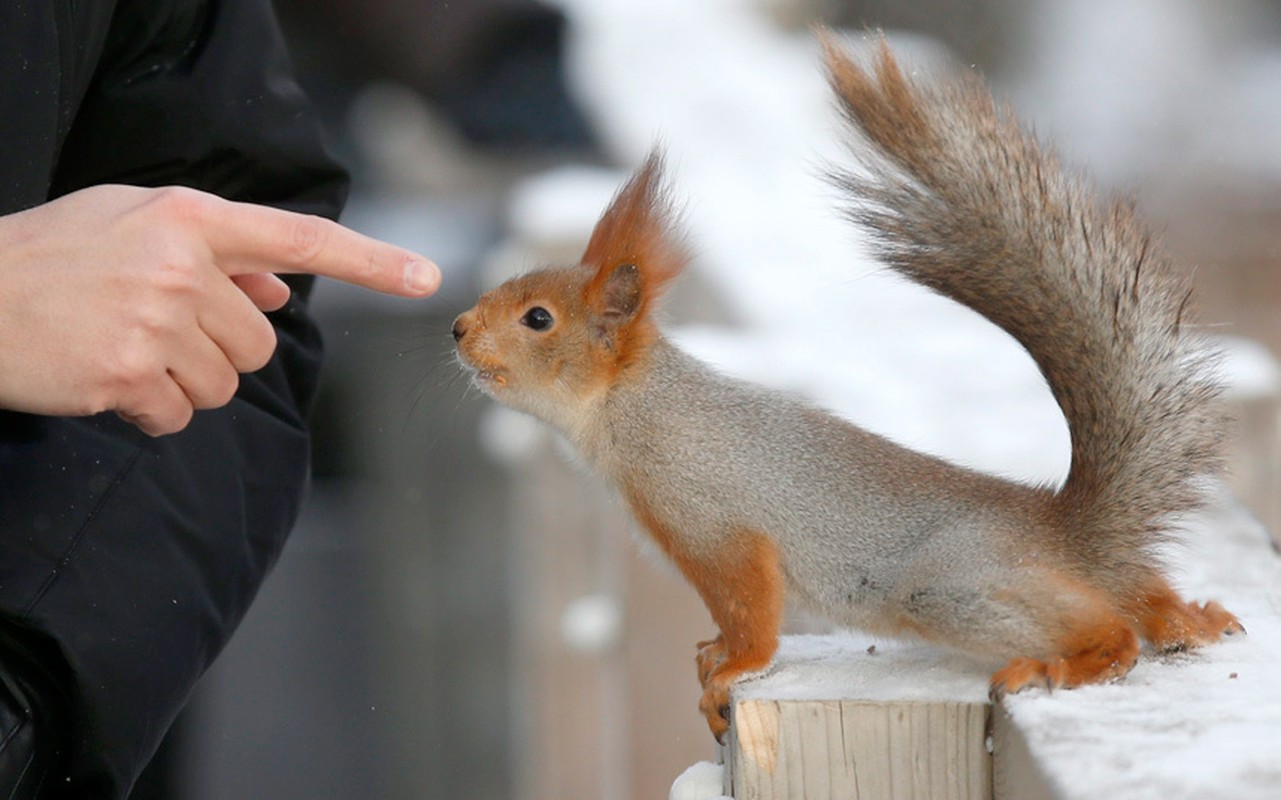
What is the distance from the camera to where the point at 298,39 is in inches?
129

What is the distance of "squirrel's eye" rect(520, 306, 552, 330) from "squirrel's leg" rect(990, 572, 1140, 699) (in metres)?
0.43

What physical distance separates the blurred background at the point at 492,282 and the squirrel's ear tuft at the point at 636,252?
15cm

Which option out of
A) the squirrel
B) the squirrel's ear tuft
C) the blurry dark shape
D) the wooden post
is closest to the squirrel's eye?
the squirrel's ear tuft

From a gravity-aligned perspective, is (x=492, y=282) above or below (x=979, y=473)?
below

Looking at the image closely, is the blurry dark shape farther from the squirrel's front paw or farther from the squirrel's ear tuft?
the squirrel's front paw

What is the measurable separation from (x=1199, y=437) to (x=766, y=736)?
0.32m

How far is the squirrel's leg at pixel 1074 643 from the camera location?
0.74 m

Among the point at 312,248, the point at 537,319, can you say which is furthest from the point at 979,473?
the point at 312,248

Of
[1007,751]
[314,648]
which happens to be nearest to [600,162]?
[314,648]

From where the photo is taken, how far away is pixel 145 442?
99 cm

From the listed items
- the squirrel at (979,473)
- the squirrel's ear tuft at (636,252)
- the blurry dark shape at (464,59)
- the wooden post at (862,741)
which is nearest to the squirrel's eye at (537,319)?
the squirrel's ear tuft at (636,252)

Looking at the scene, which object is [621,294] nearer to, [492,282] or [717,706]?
[717,706]

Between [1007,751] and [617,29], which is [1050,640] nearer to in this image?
[1007,751]

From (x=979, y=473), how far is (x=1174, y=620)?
17cm
